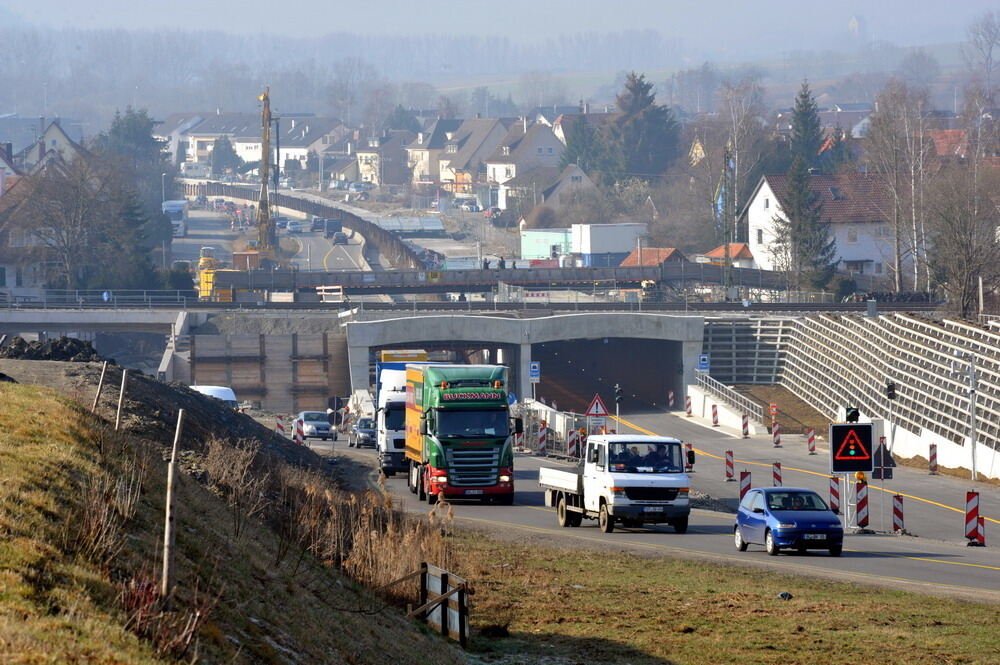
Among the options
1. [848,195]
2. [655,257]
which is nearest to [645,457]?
[655,257]

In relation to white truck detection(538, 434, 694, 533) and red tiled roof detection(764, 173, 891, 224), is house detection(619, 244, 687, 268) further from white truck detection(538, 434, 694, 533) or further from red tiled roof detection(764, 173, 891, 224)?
white truck detection(538, 434, 694, 533)

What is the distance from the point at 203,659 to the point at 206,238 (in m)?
153

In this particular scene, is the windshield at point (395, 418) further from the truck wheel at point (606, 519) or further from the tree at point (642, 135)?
the tree at point (642, 135)

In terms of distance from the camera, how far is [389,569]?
1720cm

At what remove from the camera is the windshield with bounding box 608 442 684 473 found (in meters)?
28.8

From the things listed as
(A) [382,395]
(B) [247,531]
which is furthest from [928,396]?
(B) [247,531]

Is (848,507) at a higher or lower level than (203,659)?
lower

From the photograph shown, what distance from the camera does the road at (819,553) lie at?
23.5 meters

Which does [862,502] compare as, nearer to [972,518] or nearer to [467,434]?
[972,518]

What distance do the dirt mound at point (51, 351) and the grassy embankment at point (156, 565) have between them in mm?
21171

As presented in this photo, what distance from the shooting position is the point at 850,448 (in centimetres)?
2927

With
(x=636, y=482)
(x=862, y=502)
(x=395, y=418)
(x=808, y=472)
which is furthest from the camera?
(x=808, y=472)

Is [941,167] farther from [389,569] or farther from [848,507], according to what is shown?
[389,569]

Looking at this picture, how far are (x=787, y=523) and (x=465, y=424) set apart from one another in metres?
9.92
